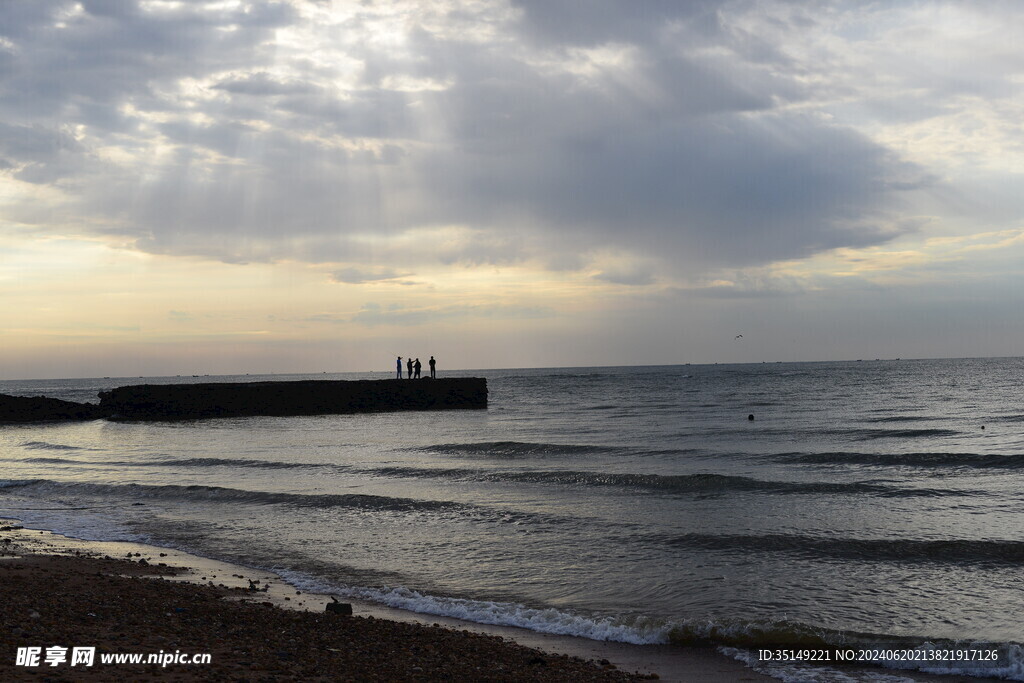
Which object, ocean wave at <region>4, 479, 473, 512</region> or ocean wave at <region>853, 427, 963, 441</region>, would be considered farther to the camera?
ocean wave at <region>853, 427, 963, 441</region>

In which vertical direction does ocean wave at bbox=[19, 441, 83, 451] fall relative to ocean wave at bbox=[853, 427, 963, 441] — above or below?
below

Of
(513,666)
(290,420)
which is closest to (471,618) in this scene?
(513,666)

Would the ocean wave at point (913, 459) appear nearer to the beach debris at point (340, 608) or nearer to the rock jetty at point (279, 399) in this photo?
the beach debris at point (340, 608)

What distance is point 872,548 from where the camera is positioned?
1110cm

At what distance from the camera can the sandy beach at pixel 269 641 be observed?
602 cm

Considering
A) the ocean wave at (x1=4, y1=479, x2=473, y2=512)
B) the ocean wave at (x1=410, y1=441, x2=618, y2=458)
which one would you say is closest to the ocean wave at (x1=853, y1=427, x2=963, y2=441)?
the ocean wave at (x1=410, y1=441, x2=618, y2=458)

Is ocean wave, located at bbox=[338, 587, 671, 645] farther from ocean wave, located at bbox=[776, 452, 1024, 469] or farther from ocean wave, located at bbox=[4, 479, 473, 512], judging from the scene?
ocean wave, located at bbox=[776, 452, 1024, 469]

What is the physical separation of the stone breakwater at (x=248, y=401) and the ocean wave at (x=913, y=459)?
29.5 m

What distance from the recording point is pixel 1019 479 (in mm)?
17688

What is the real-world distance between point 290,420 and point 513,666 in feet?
122

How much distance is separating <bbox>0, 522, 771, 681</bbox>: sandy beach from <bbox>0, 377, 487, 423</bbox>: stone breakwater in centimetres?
3686

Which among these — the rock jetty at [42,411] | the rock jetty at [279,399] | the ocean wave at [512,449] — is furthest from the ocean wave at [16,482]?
the rock jetty at [42,411]

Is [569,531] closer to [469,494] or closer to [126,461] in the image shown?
[469,494]

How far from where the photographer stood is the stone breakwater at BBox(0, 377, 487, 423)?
146 feet
